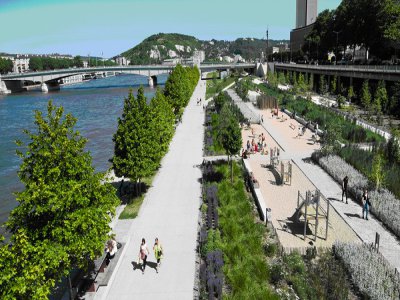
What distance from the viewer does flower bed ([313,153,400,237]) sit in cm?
1639

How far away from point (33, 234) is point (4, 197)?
16.8 metres

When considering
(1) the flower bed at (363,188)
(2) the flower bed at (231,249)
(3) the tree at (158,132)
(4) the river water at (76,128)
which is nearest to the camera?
(2) the flower bed at (231,249)

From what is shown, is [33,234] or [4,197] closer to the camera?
[33,234]

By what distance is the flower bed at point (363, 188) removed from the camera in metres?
16.4

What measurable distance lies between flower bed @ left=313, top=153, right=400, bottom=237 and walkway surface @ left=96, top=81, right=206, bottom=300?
7.49 m

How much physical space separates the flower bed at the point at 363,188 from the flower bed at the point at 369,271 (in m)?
3.27

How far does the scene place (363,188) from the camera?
1934cm

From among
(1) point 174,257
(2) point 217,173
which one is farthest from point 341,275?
(2) point 217,173

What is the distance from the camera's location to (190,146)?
3192 centimetres

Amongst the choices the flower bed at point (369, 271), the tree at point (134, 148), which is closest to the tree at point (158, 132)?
the tree at point (134, 148)

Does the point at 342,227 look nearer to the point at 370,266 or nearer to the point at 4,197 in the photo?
the point at 370,266

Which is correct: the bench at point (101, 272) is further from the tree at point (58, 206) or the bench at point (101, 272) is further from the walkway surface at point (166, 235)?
the tree at point (58, 206)

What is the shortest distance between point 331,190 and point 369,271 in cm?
877

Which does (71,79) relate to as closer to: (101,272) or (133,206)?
(133,206)
